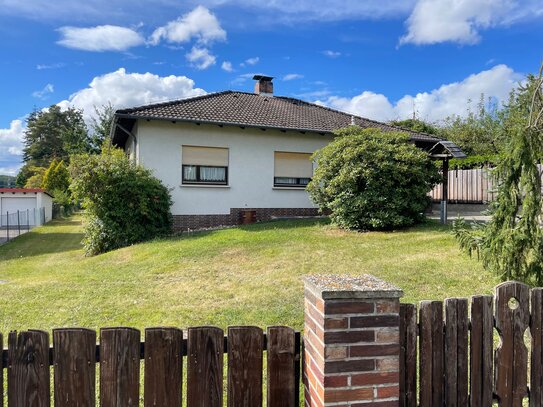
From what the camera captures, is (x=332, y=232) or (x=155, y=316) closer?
(x=155, y=316)

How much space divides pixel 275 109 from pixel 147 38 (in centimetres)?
592

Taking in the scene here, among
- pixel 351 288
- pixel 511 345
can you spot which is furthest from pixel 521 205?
pixel 351 288

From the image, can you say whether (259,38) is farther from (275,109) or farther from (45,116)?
(45,116)

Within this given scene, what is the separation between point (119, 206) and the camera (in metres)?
12.2

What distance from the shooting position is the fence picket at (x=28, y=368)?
2.03 m

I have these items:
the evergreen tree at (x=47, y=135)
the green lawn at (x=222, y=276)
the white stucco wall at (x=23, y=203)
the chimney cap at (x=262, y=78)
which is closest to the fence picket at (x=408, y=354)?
the green lawn at (x=222, y=276)

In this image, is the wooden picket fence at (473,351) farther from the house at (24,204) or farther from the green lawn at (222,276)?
the house at (24,204)

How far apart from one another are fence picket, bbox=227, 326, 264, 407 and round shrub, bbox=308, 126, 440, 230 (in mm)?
8694

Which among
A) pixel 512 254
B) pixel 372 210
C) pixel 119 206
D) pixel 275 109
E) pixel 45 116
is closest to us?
pixel 512 254

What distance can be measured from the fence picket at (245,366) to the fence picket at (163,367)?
0.94 feet

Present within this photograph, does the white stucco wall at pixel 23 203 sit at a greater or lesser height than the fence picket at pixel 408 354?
greater

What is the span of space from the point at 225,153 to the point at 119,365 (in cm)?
1319

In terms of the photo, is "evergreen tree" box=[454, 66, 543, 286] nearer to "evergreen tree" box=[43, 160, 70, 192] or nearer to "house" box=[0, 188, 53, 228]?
"house" box=[0, 188, 53, 228]

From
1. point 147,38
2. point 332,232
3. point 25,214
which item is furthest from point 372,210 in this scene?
point 25,214
